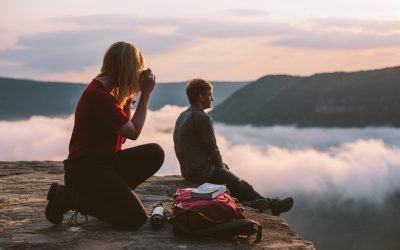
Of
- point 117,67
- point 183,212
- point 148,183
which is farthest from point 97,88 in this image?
point 148,183

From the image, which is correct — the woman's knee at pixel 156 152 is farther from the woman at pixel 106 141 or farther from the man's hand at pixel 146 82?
the man's hand at pixel 146 82

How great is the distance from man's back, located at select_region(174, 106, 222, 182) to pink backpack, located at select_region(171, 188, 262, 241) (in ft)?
7.40

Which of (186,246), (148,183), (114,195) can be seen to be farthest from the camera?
(148,183)

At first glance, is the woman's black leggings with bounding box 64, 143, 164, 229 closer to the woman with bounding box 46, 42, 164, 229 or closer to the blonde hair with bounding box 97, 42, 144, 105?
the woman with bounding box 46, 42, 164, 229

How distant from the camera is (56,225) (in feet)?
17.5

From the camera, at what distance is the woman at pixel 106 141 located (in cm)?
475

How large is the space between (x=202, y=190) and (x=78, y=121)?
1.39 m

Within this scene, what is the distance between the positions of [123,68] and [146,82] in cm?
26

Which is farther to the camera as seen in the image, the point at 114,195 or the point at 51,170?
the point at 51,170

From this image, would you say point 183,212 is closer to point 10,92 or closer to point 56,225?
point 56,225

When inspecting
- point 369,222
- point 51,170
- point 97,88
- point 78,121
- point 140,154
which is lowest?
point 369,222

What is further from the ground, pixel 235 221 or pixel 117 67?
pixel 117 67

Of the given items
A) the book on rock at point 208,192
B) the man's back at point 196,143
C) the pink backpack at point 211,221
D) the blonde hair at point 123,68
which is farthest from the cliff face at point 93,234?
the blonde hair at point 123,68

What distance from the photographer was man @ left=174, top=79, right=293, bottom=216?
7.11 metres
